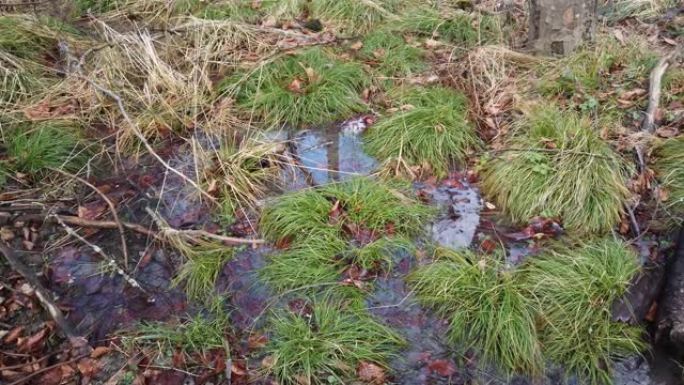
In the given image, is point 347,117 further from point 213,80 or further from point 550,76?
point 550,76

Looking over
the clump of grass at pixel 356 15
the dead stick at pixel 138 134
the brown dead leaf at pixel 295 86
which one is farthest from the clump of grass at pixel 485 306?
the clump of grass at pixel 356 15

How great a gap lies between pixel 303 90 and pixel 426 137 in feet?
3.84

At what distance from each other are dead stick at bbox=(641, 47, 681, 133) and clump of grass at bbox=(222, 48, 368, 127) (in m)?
2.10

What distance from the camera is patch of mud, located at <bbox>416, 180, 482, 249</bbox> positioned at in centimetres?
356

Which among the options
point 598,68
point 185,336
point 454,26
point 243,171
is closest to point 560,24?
point 598,68

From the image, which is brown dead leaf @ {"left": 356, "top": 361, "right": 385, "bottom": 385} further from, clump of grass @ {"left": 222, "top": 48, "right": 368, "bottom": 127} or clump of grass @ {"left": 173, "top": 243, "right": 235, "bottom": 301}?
clump of grass @ {"left": 222, "top": 48, "right": 368, "bottom": 127}

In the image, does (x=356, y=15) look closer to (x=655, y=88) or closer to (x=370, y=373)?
(x=655, y=88)

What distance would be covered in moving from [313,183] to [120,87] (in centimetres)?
193

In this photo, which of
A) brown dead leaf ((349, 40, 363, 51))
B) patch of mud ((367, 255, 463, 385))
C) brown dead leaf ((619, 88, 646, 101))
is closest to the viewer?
patch of mud ((367, 255, 463, 385))

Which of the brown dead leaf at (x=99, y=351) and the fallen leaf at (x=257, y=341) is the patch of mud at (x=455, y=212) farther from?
the brown dead leaf at (x=99, y=351)

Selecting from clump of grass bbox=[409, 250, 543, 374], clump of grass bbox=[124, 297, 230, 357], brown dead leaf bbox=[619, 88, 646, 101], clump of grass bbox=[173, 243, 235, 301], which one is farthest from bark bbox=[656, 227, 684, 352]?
clump of grass bbox=[173, 243, 235, 301]

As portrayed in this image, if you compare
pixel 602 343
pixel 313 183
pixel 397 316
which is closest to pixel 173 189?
pixel 313 183

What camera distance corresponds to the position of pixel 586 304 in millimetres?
3000

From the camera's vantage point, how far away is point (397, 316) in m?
3.16
